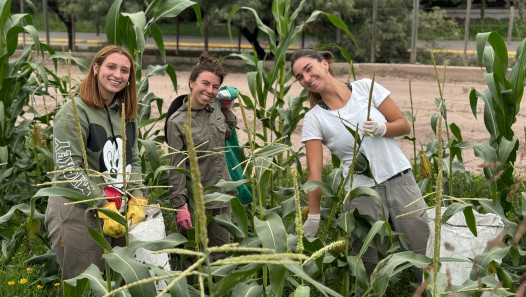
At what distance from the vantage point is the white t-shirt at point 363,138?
3.77 meters

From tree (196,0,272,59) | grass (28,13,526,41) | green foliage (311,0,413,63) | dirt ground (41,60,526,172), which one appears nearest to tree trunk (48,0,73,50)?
grass (28,13,526,41)

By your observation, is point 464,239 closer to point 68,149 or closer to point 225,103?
point 225,103

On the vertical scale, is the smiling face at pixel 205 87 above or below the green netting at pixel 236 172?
above

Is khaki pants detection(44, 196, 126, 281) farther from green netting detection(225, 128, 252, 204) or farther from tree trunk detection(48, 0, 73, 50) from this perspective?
tree trunk detection(48, 0, 73, 50)

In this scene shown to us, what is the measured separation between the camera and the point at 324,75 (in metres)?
3.76

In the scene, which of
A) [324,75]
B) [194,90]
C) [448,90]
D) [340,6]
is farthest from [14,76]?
[340,6]

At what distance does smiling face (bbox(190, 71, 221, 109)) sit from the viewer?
12.8 feet

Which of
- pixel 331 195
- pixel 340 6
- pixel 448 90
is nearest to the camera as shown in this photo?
pixel 331 195

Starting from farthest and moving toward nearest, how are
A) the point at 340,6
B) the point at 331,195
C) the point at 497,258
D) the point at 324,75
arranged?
the point at 340,6
the point at 324,75
the point at 331,195
the point at 497,258

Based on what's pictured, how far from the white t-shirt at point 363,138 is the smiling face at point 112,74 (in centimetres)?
99

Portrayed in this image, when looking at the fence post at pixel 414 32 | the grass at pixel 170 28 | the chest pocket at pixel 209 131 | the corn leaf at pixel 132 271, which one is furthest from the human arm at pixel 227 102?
the grass at pixel 170 28

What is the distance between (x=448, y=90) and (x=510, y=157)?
7.76 m

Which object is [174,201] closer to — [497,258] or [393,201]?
[393,201]

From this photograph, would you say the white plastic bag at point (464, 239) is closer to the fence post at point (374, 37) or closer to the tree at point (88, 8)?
the fence post at point (374, 37)
